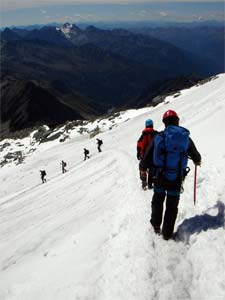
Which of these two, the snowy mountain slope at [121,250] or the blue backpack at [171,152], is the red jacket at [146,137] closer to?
the snowy mountain slope at [121,250]

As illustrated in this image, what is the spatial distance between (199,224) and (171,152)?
7.24ft

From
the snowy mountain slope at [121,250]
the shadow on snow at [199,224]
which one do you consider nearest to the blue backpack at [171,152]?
the shadow on snow at [199,224]

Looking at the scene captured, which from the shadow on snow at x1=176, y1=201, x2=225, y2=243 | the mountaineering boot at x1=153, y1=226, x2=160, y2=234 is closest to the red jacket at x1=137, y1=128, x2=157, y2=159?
the shadow on snow at x1=176, y1=201, x2=225, y2=243

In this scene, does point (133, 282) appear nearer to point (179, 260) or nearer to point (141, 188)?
point (179, 260)

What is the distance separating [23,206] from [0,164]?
178ft

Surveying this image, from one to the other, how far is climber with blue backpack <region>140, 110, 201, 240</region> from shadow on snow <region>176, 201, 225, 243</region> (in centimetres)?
36

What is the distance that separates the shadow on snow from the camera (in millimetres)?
9486

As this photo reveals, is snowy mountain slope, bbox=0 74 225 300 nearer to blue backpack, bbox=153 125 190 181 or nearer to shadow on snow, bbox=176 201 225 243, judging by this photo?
shadow on snow, bbox=176 201 225 243

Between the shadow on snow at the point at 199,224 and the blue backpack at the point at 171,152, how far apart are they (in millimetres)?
1404

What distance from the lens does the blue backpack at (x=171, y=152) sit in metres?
8.80

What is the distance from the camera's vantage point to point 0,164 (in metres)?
74.8

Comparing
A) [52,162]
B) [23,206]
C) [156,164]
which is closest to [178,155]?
[156,164]

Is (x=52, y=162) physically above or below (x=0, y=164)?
above

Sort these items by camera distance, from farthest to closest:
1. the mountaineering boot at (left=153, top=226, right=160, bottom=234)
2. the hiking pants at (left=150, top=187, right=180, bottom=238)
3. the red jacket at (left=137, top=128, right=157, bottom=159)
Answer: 1. the red jacket at (left=137, top=128, right=157, bottom=159)
2. the mountaineering boot at (left=153, top=226, right=160, bottom=234)
3. the hiking pants at (left=150, top=187, right=180, bottom=238)
